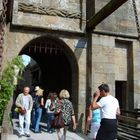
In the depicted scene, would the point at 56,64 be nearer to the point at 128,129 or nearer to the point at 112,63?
the point at 112,63

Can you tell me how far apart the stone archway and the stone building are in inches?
1.4

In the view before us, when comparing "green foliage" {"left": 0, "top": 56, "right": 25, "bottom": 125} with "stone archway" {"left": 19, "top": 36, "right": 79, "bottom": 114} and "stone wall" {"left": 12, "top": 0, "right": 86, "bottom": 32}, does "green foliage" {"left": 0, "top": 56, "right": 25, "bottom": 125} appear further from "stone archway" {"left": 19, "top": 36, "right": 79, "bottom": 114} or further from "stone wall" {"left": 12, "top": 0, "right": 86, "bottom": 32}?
"stone wall" {"left": 12, "top": 0, "right": 86, "bottom": 32}

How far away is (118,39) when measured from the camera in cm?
1190

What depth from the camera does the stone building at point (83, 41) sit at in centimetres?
1097

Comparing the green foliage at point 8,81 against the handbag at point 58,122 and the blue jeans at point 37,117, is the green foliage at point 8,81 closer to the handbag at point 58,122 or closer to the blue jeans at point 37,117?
the blue jeans at point 37,117

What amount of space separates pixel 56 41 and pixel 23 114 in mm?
3233

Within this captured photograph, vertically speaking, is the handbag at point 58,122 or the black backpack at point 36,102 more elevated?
the black backpack at point 36,102

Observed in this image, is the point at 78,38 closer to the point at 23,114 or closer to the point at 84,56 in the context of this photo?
the point at 84,56

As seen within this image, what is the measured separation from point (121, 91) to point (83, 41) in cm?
245

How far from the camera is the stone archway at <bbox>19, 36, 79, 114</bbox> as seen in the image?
11484 mm

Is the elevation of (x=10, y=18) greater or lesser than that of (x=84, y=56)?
greater

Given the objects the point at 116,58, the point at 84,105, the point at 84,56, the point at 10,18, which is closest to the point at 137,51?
the point at 116,58

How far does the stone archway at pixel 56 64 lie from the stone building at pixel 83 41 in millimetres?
34

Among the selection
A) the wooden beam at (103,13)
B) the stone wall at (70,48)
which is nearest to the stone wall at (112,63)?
the stone wall at (70,48)
